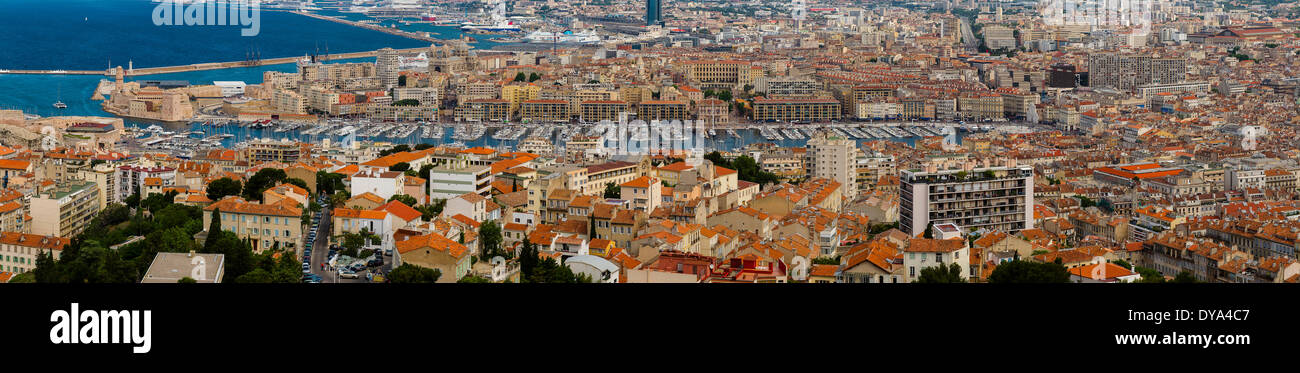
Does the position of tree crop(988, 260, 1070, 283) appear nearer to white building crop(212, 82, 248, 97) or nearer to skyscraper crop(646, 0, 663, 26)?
white building crop(212, 82, 248, 97)

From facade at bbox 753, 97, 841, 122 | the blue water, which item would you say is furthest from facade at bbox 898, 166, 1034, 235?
the blue water

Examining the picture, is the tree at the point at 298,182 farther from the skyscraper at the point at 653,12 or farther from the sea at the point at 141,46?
the skyscraper at the point at 653,12

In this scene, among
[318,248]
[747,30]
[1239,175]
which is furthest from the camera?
[747,30]

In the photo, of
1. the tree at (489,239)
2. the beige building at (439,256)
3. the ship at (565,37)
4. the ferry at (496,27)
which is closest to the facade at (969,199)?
the tree at (489,239)
